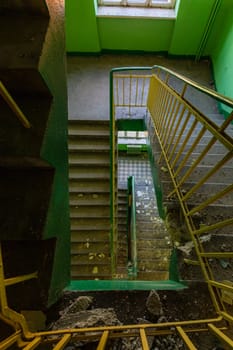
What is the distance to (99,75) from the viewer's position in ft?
16.3

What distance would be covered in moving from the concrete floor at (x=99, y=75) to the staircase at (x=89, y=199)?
401 mm

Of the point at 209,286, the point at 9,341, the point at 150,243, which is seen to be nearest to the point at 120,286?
the point at 209,286

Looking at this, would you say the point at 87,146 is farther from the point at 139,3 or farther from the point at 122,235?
the point at 139,3

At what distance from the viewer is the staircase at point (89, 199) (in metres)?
3.47

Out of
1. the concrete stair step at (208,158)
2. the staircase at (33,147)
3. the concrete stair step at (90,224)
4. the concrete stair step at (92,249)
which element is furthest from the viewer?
the concrete stair step at (90,224)

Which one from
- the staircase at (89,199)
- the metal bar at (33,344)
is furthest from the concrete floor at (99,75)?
the metal bar at (33,344)

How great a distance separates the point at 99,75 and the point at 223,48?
2601mm

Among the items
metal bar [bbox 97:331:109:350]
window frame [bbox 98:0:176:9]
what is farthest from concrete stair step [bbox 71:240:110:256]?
window frame [bbox 98:0:176:9]

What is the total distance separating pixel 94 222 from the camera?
3717 millimetres

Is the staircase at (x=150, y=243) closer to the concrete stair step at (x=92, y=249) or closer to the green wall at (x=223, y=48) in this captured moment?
the concrete stair step at (x=92, y=249)

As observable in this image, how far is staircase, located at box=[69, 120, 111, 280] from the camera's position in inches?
137

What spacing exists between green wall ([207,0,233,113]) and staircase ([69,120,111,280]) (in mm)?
2436

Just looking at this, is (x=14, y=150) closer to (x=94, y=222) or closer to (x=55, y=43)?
(x=55, y=43)

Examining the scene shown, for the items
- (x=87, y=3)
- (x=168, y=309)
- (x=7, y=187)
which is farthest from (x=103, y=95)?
(x=168, y=309)
